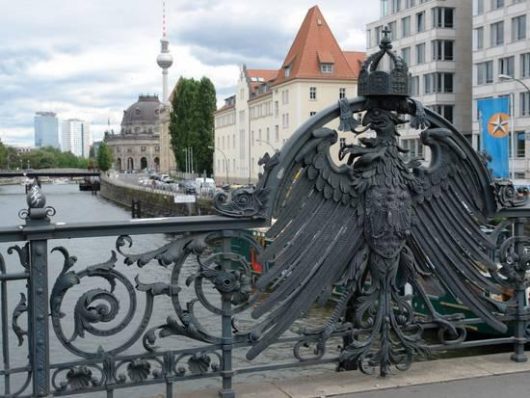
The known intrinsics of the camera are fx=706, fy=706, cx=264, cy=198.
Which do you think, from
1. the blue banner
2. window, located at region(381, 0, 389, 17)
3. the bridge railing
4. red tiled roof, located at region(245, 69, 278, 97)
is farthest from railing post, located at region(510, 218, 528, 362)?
red tiled roof, located at region(245, 69, 278, 97)

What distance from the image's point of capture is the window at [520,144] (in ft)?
167

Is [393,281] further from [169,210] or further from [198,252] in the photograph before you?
[169,210]

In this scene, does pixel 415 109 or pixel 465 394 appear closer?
pixel 465 394

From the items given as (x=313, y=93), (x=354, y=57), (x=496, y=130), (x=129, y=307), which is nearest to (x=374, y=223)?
(x=129, y=307)

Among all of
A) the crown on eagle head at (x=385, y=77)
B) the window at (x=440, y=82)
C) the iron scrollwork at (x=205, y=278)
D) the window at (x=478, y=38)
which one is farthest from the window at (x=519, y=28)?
the iron scrollwork at (x=205, y=278)

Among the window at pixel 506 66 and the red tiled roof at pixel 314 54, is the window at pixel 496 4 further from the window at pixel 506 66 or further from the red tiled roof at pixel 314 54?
the red tiled roof at pixel 314 54

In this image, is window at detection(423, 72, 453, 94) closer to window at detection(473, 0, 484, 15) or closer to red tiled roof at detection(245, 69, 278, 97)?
window at detection(473, 0, 484, 15)

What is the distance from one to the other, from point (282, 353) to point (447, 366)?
10.3 metres

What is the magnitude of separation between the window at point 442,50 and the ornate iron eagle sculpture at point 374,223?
58171mm

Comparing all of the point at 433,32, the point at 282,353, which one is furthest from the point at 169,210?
the point at 282,353

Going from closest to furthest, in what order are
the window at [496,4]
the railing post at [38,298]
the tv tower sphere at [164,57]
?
the railing post at [38,298]
the window at [496,4]
the tv tower sphere at [164,57]

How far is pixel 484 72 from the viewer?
2184 inches

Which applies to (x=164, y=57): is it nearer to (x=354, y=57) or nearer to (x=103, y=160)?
(x=103, y=160)

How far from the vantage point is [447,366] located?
222 inches
